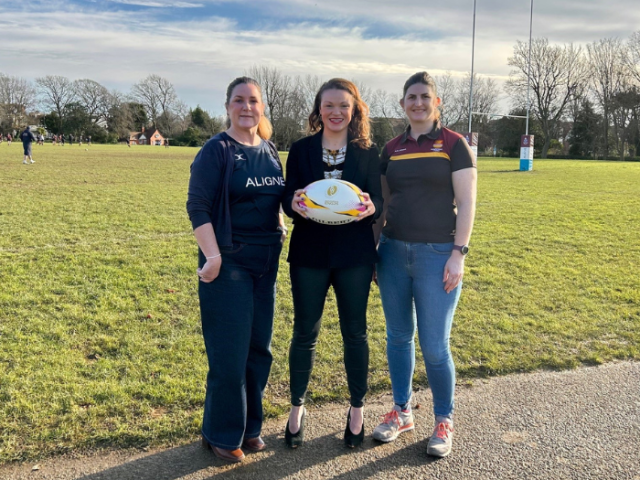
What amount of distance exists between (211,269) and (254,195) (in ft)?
1.55

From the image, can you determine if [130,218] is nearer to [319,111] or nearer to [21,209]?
[21,209]

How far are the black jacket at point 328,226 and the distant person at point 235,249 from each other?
0.36 feet

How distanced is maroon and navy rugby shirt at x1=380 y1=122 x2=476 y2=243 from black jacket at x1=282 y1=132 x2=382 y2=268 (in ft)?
0.47

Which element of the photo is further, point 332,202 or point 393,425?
point 393,425

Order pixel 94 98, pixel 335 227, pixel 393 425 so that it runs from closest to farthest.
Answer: pixel 335 227 < pixel 393 425 < pixel 94 98

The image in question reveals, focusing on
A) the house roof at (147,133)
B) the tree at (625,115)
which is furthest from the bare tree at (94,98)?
the tree at (625,115)

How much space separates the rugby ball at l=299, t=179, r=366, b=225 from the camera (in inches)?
105

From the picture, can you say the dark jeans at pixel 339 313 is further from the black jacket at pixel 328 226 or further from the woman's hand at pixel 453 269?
the woman's hand at pixel 453 269

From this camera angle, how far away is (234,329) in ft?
9.12

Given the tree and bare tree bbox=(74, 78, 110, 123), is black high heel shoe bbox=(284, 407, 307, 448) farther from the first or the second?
bare tree bbox=(74, 78, 110, 123)

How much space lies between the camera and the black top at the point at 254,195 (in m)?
2.67

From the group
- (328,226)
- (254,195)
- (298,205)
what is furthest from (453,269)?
(254,195)

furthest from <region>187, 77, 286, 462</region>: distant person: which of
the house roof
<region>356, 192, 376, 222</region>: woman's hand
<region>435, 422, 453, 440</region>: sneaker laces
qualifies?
the house roof

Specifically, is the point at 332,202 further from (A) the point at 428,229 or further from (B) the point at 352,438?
(B) the point at 352,438
